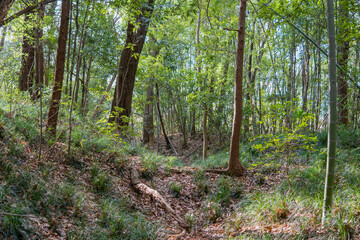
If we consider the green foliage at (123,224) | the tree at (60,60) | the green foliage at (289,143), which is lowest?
the green foliage at (123,224)

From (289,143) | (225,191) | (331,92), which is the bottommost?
(225,191)

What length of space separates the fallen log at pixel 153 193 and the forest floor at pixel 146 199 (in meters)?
0.08

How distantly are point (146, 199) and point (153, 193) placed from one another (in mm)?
189

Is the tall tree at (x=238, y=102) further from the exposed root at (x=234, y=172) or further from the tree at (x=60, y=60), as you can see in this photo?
the tree at (x=60, y=60)

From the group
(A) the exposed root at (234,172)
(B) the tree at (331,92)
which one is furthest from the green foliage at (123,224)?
(A) the exposed root at (234,172)

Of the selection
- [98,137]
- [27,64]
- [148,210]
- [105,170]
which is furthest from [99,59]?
[148,210]

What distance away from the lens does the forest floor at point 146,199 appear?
3102 millimetres

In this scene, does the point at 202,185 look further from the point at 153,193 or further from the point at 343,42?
the point at 343,42

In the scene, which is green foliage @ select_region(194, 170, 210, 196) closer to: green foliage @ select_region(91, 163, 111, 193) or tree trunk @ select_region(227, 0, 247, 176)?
tree trunk @ select_region(227, 0, 247, 176)

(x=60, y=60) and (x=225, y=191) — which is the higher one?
(x=60, y=60)

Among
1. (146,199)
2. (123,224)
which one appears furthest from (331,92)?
(146,199)

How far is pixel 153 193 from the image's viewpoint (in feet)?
16.4

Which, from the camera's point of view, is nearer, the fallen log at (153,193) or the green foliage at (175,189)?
the fallen log at (153,193)

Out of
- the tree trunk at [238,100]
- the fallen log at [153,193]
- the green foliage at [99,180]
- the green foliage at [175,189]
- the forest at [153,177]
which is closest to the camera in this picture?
the forest at [153,177]
